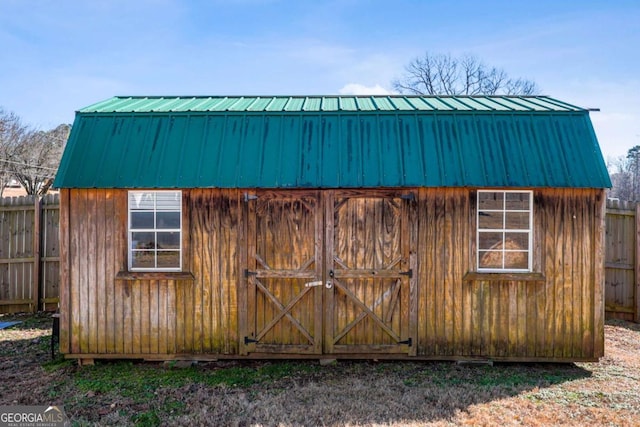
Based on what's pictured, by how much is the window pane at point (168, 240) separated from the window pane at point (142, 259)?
20 cm

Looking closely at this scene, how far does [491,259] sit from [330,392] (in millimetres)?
3027

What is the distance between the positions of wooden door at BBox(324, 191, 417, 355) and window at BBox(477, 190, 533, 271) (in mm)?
1138

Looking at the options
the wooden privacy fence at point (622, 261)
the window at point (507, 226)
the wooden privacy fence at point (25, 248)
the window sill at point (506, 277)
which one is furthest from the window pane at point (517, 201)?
the wooden privacy fence at point (25, 248)

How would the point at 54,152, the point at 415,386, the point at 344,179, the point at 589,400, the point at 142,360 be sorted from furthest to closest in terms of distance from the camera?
1. the point at 54,152
2. the point at 142,360
3. the point at 344,179
4. the point at 415,386
5. the point at 589,400

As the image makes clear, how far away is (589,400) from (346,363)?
307 cm

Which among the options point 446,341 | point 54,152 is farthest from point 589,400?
point 54,152

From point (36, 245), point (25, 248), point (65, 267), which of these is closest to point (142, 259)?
point (65, 267)

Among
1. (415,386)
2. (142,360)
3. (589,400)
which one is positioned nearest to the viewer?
(589,400)

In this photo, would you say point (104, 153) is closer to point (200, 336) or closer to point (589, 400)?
point (200, 336)

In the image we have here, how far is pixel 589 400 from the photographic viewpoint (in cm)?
490

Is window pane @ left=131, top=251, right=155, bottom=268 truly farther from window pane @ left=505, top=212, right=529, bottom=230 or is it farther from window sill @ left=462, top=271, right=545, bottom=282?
window pane @ left=505, top=212, right=529, bottom=230

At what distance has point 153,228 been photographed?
19.8ft

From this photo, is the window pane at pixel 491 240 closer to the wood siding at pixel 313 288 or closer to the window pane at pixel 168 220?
the wood siding at pixel 313 288

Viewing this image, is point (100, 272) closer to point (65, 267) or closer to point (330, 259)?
A: point (65, 267)
